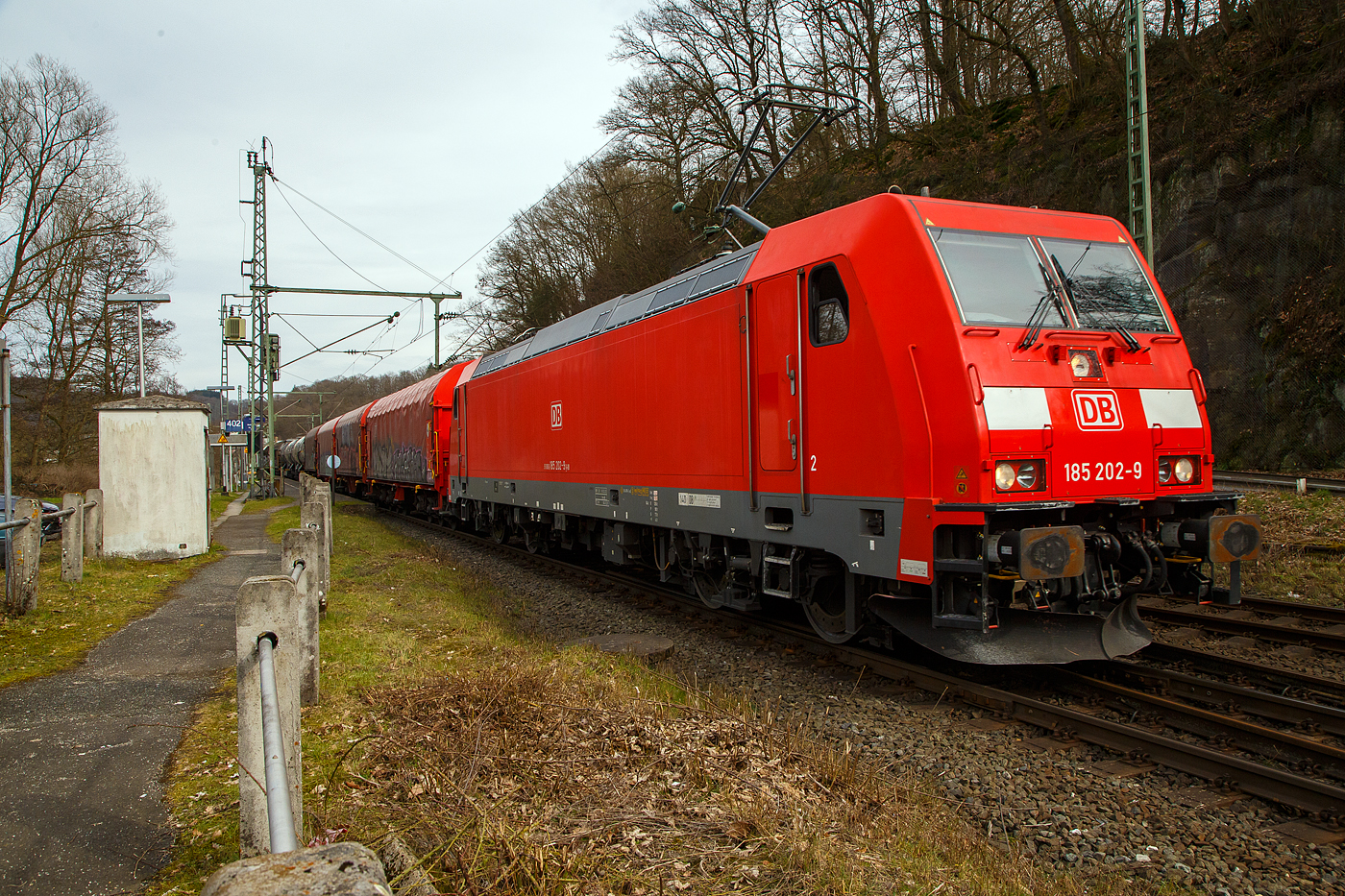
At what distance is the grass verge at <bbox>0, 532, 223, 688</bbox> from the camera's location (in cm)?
664

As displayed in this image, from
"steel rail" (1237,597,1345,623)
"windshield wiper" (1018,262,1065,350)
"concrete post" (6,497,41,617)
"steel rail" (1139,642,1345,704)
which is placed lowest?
"steel rail" (1139,642,1345,704)

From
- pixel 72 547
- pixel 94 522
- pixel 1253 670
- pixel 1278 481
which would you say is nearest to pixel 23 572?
pixel 72 547

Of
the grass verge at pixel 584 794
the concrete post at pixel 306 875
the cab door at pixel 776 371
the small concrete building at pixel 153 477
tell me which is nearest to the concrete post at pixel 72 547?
the small concrete building at pixel 153 477

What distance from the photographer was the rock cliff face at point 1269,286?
16.3 metres

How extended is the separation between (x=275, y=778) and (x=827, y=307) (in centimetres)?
517

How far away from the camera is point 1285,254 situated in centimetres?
1744

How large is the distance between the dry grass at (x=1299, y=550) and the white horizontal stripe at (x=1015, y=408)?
17.3 feet

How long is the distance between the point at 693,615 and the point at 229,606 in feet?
16.0

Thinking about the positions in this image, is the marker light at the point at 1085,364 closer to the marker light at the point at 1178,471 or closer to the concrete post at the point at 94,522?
the marker light at the point at 1178,471

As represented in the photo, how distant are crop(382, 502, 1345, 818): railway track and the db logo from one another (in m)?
1.73

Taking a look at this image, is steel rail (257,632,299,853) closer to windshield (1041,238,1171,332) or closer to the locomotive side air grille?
windshield (1041,238,1171,332)

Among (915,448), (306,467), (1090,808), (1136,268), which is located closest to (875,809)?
(1090,808)

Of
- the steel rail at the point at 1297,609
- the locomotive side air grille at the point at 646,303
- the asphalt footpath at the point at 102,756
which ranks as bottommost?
the asphalt footpath at the point at 102,756

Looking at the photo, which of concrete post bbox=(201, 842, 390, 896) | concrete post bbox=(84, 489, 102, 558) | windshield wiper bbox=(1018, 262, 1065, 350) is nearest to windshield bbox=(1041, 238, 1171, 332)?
windshield wiper bbox=(1018, 262, 1065, 350)
